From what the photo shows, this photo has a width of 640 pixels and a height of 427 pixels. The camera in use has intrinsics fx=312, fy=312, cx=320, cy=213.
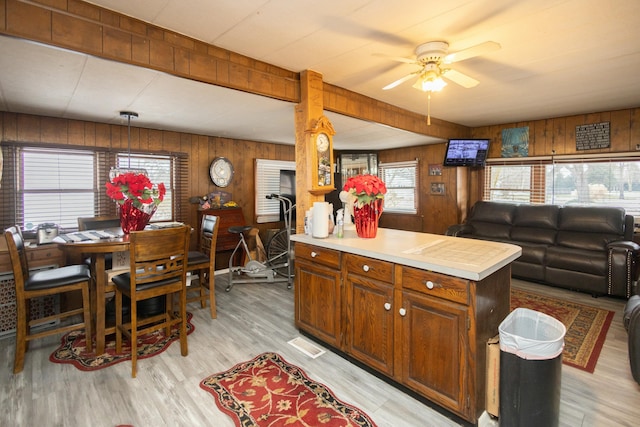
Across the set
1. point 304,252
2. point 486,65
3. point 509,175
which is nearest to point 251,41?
point 304,252

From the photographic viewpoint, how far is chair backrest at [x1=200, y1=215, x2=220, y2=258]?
132 inches

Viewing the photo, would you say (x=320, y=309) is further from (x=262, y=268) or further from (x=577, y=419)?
(x=262, y=268)

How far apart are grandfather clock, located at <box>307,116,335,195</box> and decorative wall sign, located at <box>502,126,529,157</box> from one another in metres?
3.92

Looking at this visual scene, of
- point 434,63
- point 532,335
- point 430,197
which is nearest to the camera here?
point 532,335

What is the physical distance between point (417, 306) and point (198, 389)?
1.59 metres

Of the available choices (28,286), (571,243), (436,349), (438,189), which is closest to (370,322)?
(436,349)

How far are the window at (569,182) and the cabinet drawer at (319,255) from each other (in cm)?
445

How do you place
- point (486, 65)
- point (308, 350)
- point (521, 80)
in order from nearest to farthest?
point (308, 350) < point (486, 65) < point (521, 80)

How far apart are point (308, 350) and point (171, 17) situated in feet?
8.75

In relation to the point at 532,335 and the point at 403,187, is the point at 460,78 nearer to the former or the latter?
the point at 532,335

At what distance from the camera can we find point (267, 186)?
5961 mm

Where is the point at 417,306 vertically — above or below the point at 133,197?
below

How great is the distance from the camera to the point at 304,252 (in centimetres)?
277

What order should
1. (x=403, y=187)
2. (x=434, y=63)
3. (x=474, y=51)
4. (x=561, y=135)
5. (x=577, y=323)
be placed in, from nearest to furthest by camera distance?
(x=474, y=51) < (x=434, y=63) < (x=577, y=323) < (x=561, y=135) < (x=403, y=187)
